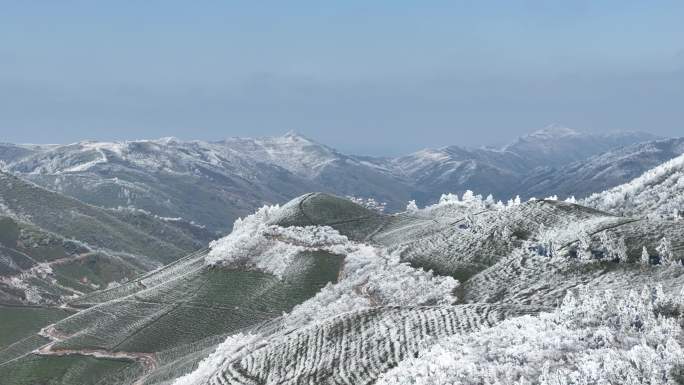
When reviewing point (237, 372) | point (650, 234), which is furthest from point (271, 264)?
point (650, 234)

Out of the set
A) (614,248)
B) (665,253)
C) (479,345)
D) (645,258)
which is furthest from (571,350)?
(614,248)

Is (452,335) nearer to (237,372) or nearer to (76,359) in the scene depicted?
(237,372)

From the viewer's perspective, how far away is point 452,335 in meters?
91.7

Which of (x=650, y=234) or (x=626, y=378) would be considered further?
(x=650, y=234)

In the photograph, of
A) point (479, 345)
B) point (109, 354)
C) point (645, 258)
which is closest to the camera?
point (479, 345)

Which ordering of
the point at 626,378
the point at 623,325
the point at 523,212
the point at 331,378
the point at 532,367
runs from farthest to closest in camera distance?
the point at 523,212, the point at 331,378, the point at 623,325, the point at 532,367, the point at 626,378

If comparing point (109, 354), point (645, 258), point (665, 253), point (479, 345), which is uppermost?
point (479, 345)

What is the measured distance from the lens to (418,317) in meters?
104

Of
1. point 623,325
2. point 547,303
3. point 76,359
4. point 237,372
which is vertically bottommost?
A: point 76,359

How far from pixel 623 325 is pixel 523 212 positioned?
88.8 m

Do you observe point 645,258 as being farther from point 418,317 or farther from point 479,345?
point 479,345

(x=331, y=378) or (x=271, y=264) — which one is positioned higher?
(x=331, y=378)

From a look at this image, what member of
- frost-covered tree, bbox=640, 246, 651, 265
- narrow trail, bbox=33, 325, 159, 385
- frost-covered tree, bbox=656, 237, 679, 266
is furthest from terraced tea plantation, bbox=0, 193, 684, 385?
narrow trail, bbox=33, 325, 159, 385

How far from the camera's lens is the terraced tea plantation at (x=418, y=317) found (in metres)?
75.3
